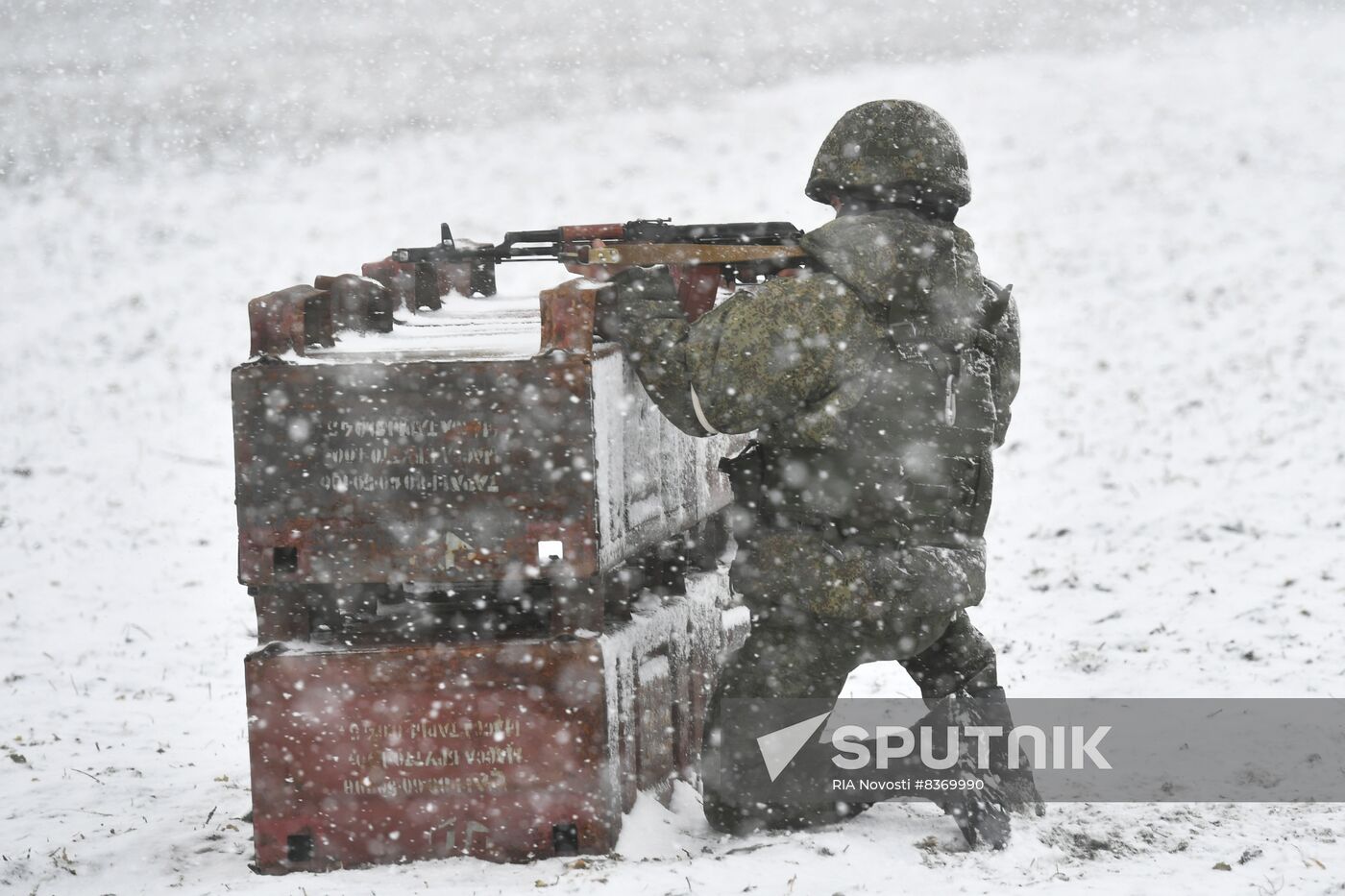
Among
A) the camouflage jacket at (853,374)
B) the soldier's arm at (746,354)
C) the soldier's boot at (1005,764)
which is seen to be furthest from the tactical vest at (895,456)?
the soldier's boot at (1005,764)

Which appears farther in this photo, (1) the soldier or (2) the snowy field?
(2) the snowy field

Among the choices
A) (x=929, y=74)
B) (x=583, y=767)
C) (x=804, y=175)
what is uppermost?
(x=929, y=74)

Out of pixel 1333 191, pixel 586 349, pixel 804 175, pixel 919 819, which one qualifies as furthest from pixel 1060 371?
pixel 586 349

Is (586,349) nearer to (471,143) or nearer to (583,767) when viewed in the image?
(583,767)

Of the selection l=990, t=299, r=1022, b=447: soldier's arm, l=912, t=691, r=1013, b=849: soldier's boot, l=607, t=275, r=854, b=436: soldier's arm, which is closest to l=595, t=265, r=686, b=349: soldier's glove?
l=607, t=275, r=854, b=436: soldier's arm

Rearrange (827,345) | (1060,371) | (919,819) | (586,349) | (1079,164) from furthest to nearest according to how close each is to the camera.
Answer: (1079,164) → (1060,371) → (919,819) → (827,345) → (586,349)

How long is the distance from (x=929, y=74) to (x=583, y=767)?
1462 centimetres

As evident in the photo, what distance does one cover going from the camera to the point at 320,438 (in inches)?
120

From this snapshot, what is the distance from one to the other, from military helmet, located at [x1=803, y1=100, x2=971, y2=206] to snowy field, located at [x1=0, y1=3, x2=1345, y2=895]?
1660 millimetres

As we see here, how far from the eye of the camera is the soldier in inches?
130

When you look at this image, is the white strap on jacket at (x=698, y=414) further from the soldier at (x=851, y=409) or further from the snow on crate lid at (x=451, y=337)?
the snow on crate lid at (x=451, y=337)

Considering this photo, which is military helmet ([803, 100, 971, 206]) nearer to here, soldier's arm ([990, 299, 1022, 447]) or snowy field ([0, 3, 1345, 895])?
soldier's arm ([990, 299, 1022, 447])

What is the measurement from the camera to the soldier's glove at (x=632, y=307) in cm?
331

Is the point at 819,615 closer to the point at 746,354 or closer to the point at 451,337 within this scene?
the point at 746,354
